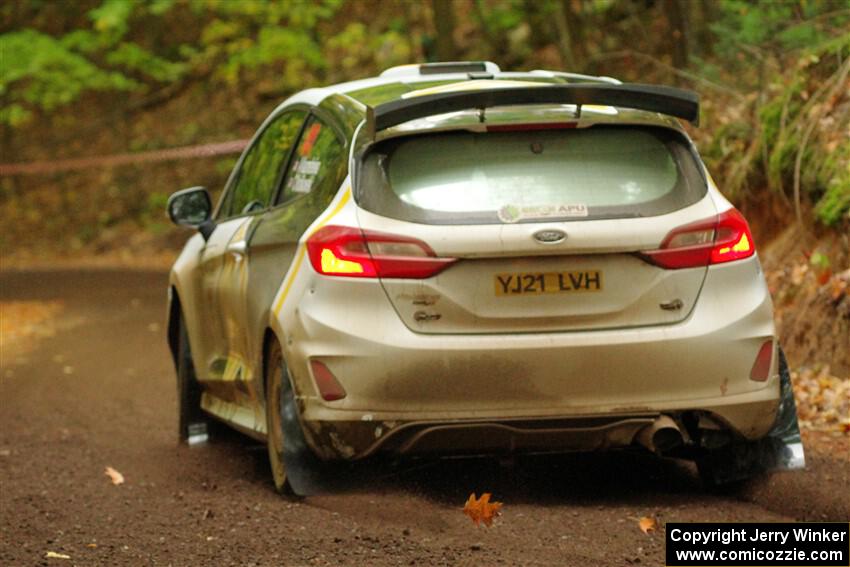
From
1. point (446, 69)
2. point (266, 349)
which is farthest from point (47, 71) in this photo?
point (266, 349)

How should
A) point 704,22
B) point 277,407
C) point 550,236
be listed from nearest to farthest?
1. point 550,236
2. point 277,407
3. point 704,22

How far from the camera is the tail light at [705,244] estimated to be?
634cm

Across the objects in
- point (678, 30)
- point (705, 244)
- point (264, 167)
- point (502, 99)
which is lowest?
point (678, 30)

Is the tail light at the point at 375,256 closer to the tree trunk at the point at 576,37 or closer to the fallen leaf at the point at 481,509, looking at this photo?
the fallen leaf at the point at 481,509

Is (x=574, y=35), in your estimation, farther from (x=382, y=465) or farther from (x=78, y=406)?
(x=382, y=465)

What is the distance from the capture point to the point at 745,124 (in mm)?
12547

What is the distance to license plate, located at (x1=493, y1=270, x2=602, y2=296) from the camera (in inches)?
247

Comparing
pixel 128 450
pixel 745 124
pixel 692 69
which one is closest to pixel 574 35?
pixel 692 69

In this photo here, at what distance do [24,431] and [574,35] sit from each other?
39.6ft

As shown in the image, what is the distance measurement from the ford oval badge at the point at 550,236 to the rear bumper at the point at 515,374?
353mm

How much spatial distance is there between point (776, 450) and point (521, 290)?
1.42 m

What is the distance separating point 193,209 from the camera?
28.5 feet

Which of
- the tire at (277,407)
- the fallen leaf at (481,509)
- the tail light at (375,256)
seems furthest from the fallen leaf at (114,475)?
the fallen leaf at (481,509)

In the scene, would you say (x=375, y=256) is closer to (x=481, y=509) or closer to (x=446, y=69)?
(x=481, y=509)
